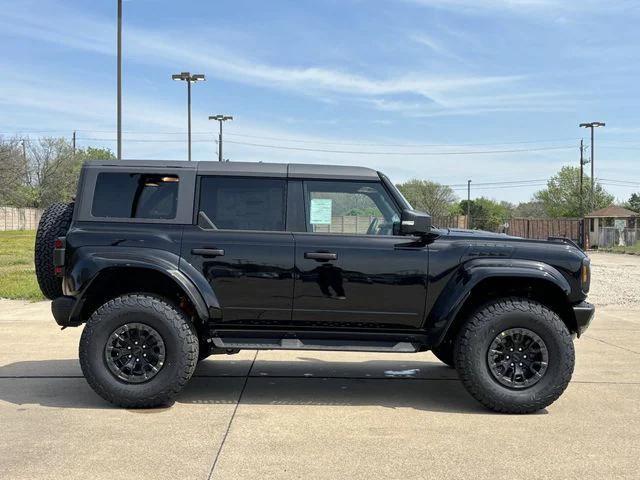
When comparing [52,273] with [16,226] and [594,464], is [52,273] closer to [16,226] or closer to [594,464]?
[594,464]

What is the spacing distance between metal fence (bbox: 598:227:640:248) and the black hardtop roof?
3794cm

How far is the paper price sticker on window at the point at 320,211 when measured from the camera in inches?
201

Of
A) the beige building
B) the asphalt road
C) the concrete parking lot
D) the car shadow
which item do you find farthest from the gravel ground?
the beige building

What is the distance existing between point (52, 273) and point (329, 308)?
2379 millimetres

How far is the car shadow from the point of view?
5219 mm

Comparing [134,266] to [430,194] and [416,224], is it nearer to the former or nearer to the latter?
[416,224]

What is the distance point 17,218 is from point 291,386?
59265 mm

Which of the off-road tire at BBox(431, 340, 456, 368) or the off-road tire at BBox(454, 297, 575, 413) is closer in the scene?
the off-road tire at BBox(454, 297, 575, 413)

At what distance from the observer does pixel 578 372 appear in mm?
6453

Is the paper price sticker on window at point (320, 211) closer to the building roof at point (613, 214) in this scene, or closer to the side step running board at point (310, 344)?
the side step running board at point (310, 344)

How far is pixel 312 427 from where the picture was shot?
4555 mm

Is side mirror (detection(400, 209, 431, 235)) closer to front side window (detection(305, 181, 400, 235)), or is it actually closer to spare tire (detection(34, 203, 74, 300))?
front side window (detection(305, 181, 400, 235))

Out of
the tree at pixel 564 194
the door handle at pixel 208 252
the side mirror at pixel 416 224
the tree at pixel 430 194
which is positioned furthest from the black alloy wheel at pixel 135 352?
the tree at pixel 564 194

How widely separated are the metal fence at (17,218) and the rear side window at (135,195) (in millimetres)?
55479
